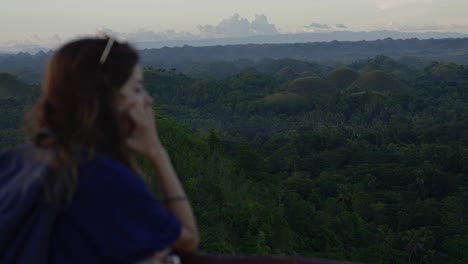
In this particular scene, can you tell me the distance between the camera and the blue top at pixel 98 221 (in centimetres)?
130

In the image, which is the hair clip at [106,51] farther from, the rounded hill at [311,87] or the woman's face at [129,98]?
the rounded hill at [311,87]

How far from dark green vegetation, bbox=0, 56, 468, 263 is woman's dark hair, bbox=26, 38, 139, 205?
Result: 777 cm

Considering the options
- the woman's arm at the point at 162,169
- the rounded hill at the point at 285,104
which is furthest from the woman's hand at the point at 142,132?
the rounded hill at the point at 285,104

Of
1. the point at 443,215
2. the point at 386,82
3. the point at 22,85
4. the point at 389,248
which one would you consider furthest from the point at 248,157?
the point at 386,82

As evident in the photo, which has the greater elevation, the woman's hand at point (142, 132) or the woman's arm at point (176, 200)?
the woman's hand at point (142, 132)

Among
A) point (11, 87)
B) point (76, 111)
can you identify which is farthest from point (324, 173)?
point (11, 87)

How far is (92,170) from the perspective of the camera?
1316 millimetres

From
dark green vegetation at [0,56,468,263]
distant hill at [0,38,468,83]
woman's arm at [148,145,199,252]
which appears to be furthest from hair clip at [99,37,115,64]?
distant hill at [0,38,468,83]

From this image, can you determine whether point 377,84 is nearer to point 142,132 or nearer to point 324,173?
point 324,173

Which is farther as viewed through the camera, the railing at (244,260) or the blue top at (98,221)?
the railing at (244,260)

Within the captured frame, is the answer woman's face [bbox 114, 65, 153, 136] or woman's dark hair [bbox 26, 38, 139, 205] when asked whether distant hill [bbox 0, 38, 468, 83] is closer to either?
woman's face [bbox 114, 65, 153, 136]

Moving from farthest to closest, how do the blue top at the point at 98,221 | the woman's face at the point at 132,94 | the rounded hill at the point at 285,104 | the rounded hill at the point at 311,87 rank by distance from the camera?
the rounded hill at the point at 311,87 → the rounded hill at the point at 285,104 → the woman's face at the point at 132,94 → the blue top at the point at 98,221

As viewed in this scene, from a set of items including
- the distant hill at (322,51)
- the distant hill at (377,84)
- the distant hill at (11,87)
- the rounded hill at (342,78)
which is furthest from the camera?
the distant hill at (322,51)

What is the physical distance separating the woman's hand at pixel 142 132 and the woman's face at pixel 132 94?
1cm
